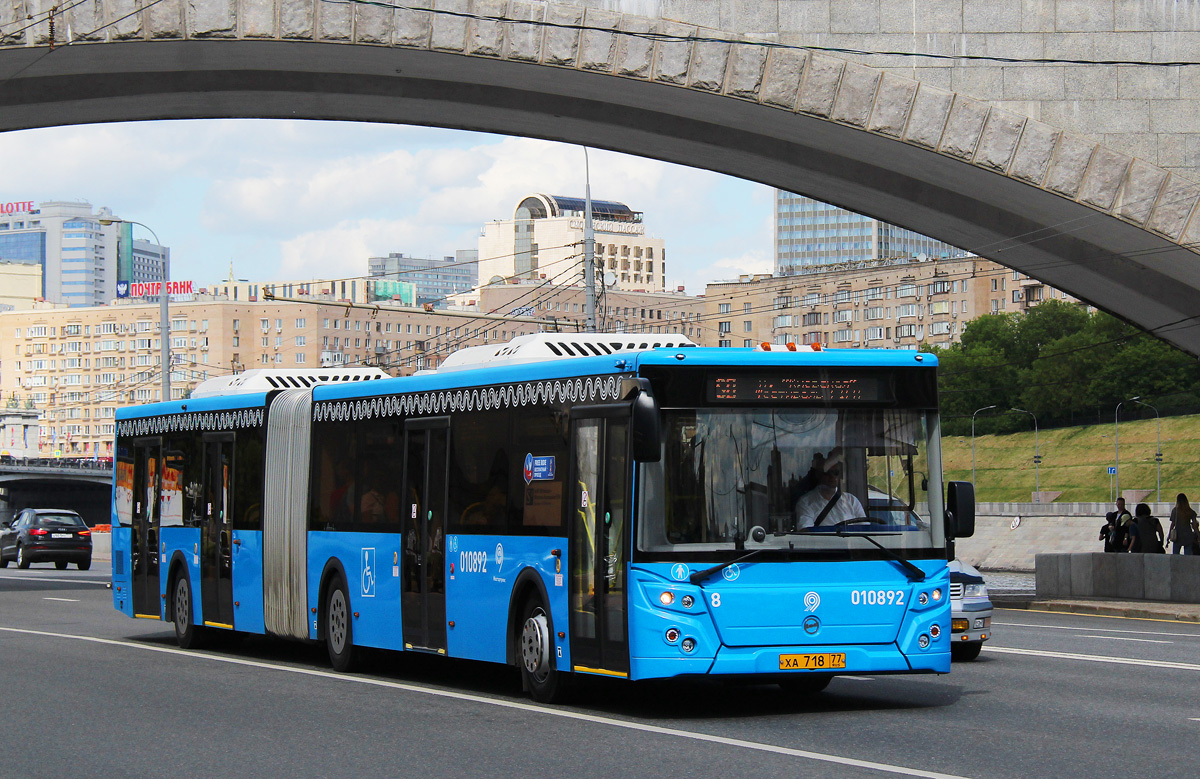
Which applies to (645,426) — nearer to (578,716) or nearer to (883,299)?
(578,716)

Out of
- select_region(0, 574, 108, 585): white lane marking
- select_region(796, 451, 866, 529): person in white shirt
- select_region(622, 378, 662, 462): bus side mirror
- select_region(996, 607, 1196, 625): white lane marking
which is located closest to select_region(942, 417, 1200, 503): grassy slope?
select_region(0, 574, 108, 585): white lane marking

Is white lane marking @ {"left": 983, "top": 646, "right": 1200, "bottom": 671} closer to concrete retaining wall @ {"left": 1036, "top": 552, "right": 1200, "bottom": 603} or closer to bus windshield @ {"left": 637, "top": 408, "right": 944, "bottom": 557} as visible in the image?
bus windshield @ {"left": 637, "top": 408, "right": 944, "bottom": 557}

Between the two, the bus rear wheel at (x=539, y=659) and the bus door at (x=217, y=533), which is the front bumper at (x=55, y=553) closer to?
the bus door at (x=217, y=533)

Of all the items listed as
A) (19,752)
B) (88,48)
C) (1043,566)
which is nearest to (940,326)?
(1043,566)

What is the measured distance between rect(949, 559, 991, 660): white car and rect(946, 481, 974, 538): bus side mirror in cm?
368

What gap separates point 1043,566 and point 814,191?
7622 mm

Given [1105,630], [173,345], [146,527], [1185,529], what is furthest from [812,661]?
[173,345]

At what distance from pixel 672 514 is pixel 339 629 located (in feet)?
17.1

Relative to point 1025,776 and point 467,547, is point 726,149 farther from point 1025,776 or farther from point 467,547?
point 1025,776

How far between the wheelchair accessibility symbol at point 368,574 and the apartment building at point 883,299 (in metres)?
125

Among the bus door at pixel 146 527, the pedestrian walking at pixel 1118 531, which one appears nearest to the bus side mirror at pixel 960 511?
the bus door at pixel 146 527

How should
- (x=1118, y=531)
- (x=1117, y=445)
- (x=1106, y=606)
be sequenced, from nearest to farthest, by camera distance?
(x=1106, y=606)
(x=1118, y=531)
(x=1117, y=445)

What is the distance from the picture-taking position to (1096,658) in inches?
594

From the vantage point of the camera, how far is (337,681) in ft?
45.0
